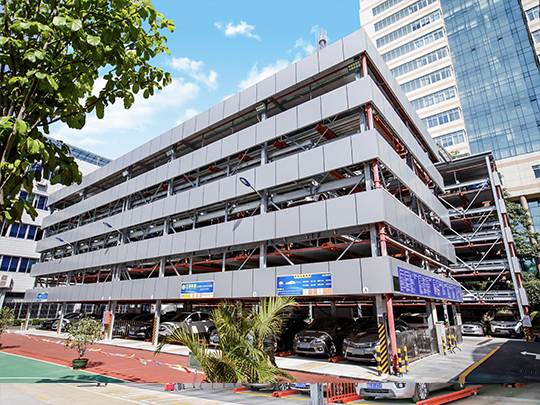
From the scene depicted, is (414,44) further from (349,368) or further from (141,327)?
(141,327)

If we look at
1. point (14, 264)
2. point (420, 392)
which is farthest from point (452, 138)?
point (14, 264)

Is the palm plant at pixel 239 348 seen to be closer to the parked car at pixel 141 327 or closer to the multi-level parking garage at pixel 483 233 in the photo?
the parked car at pixel 141 327

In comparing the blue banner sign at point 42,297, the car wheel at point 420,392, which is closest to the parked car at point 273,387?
the car wheel at point 420,392

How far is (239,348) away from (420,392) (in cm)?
357

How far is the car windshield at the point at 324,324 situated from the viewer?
1610 centimetres

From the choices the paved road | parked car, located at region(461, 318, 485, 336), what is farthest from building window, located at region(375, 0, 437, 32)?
the paved road

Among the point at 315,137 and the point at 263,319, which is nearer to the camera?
the point at 263,319

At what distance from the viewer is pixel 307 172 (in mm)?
16750

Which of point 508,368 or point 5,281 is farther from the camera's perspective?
point 5,281

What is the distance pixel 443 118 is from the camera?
47719mm

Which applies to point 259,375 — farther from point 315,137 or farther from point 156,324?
point 156,324

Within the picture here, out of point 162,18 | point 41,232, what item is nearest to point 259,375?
point 162,18

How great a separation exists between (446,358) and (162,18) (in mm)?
18366

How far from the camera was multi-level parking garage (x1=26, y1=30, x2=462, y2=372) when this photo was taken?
1491 cm
